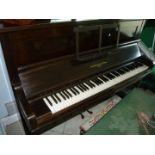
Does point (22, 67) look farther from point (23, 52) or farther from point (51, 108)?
point (51, 108)

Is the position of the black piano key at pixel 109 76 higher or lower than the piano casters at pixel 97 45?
lower

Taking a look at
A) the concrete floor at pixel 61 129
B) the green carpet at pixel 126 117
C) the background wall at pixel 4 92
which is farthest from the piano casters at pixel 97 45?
the concrete floor at pixel 61 129

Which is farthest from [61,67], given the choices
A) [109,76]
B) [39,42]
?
[109,76]

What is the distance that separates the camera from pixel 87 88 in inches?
59.5

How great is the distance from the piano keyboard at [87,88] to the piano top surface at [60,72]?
7 centimetres

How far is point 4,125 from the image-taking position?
5.87ft

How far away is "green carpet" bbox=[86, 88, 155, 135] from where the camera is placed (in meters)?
1.32

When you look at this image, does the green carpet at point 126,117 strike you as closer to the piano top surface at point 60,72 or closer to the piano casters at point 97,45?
the piano top surface at point 60,72

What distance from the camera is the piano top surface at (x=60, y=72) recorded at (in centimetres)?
127

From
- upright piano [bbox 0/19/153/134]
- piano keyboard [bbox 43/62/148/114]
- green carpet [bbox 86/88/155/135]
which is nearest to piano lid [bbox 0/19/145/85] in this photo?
upright piano [bbox 0/19/153/134]

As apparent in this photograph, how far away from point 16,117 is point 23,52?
989mm

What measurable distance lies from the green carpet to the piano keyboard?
9.9 inches

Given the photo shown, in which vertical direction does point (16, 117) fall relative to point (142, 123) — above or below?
below

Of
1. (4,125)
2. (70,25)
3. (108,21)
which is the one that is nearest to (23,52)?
(70,25)
